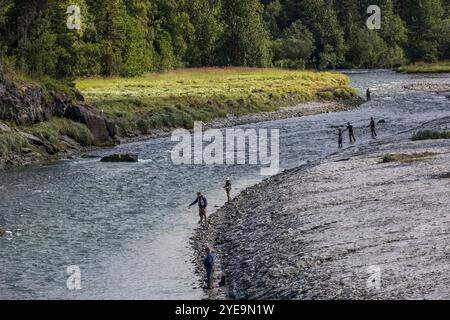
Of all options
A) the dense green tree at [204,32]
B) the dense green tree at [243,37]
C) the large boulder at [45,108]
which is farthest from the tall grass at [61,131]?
the dense green tree at [204,32]

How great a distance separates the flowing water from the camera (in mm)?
30328

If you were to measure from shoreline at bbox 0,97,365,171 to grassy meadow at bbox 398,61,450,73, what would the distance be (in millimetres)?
74586

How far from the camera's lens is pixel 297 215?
1465 inches

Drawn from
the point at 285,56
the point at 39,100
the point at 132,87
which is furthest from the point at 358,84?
the point at 39,100

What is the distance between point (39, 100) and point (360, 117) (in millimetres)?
37534

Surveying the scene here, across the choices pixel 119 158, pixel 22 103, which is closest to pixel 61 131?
pixel 22 103

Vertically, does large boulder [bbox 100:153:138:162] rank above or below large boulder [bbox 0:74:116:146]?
below

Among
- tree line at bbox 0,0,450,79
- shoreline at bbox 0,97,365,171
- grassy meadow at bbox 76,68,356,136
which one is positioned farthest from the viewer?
grassy meadow at bbox 76,68,356,136

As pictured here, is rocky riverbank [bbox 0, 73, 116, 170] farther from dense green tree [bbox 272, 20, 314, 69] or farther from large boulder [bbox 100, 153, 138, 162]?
dense green tree [bbox 272, 20, 314, 69]

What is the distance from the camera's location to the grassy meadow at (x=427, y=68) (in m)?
182

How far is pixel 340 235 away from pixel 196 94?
68320 mm

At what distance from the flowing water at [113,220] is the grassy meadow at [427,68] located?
4501 inches

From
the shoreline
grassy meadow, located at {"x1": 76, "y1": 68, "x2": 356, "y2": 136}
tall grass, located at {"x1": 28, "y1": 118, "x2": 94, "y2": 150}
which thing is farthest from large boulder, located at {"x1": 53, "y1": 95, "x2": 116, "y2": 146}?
grassy meadow, located at {"x1": 76, "y1": 68, "x2": 356, "y2": 136}

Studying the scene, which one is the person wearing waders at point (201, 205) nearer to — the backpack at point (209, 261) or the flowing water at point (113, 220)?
the flowing water at point (113, 220)
